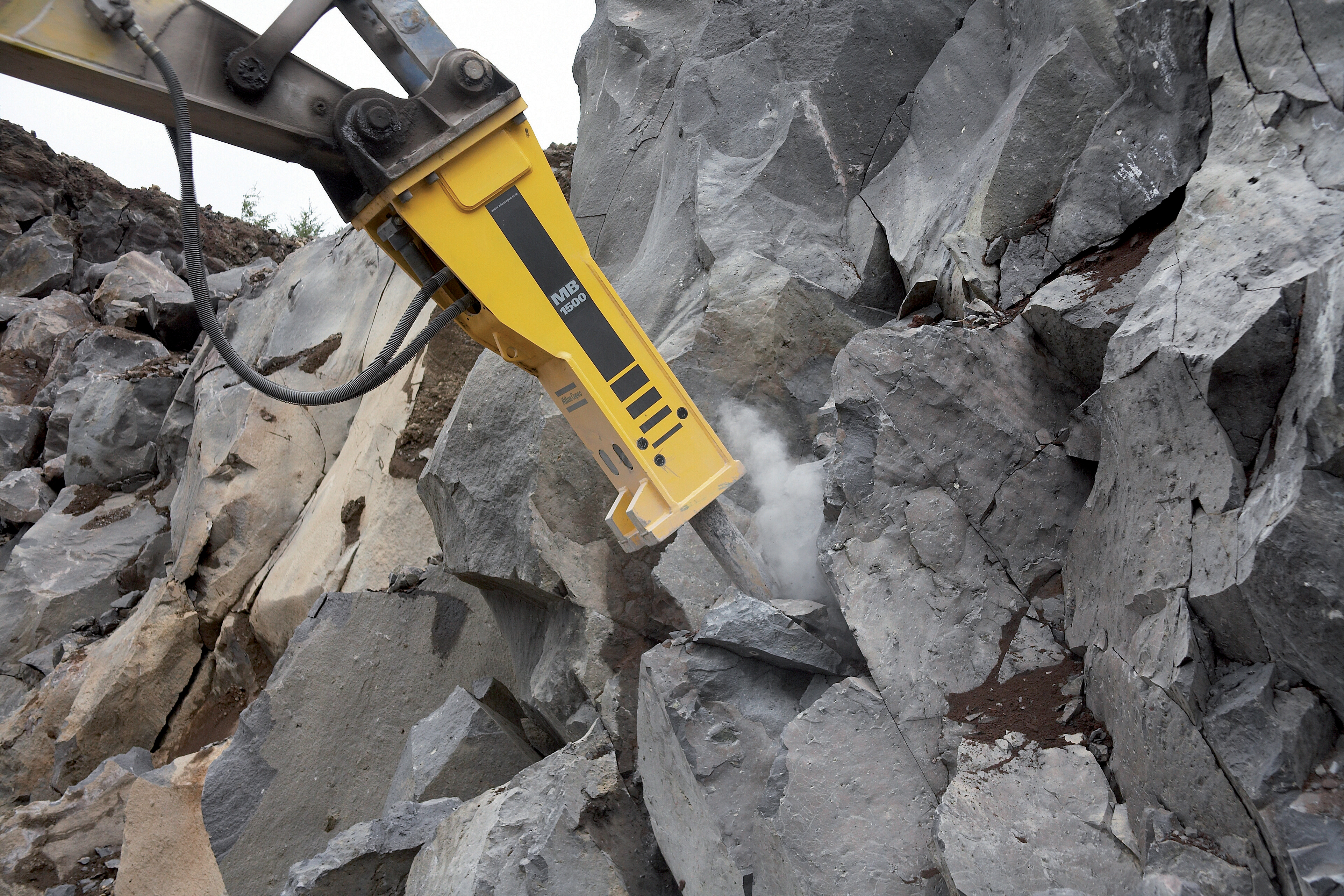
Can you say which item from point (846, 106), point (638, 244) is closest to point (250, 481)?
point (638, 244)

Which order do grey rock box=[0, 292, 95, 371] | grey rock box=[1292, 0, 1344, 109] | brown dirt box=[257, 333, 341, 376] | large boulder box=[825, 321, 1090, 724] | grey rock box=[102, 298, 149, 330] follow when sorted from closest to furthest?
grey rock box=[1292, 0, 1344, 109]
large boulder box=[825, 321, 1090, 724]
brown dirt box=[257, 333, 341, 376]
grey rock box=[102, 298, 149, 330]
grey rock box=[0, 292, 95, 371]

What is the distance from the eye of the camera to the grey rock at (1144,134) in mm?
3180

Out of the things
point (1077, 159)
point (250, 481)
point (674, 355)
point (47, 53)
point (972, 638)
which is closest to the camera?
point (47, 53)

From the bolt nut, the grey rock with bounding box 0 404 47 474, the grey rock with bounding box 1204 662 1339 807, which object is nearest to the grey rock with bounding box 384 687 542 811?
the bolt nut

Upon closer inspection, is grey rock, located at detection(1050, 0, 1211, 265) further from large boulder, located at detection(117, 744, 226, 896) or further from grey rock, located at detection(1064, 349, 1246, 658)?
large boulder, located at detection(117, 744, 226, 896)

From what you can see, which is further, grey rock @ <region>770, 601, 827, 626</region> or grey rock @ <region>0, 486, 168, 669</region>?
grey rock @ <region>0, 486, 168, 669</region>

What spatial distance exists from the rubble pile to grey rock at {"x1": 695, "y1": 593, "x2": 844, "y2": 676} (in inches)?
0.9

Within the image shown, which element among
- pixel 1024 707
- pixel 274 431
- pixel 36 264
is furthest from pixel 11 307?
pixel 1024 707

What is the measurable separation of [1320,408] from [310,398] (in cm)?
318

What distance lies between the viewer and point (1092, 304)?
3184 millimetres

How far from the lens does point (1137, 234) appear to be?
3434 mm

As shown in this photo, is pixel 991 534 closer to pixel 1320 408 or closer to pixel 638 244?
pixel 1320 408

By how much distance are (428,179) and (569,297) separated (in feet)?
2.19

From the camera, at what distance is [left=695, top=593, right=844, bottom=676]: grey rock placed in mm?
3078
